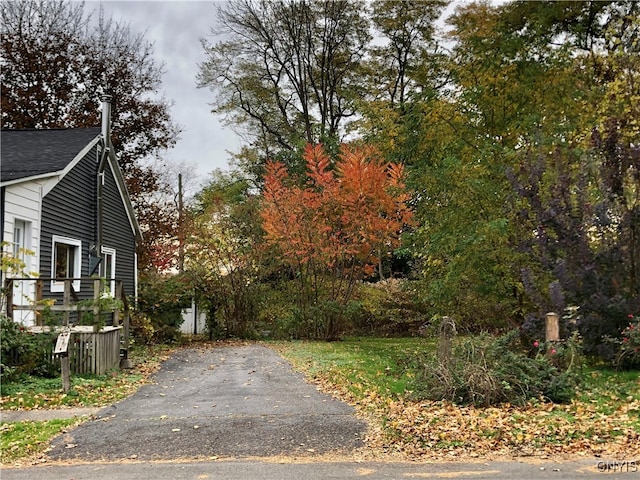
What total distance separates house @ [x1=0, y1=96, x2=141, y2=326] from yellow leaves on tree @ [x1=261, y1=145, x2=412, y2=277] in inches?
175

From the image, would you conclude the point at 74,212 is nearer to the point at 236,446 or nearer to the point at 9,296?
the point at 9,296

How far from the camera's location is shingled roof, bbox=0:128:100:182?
40.7ft

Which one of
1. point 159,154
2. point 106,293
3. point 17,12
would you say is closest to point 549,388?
point 106,293

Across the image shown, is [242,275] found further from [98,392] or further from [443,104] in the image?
[98,392]

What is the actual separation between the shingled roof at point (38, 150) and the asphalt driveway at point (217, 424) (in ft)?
17.4

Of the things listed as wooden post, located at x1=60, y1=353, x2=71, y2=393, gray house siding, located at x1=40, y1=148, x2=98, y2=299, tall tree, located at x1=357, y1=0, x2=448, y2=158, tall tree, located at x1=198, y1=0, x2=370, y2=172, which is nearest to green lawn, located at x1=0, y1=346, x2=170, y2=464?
wooden post, located at x1=60, y1=353, x2=71, y2=393

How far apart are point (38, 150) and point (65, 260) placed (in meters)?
2.63

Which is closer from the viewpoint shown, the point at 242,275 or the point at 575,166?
the point at 575,166

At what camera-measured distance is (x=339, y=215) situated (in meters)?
18.4

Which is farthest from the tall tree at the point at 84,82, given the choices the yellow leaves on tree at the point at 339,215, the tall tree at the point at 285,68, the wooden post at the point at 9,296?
the wooden post at the point at 9,296

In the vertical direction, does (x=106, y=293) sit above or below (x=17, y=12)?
below

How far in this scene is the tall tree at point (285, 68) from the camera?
28438 millimetres

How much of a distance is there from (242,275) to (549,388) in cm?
1283

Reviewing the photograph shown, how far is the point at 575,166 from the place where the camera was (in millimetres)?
11352
